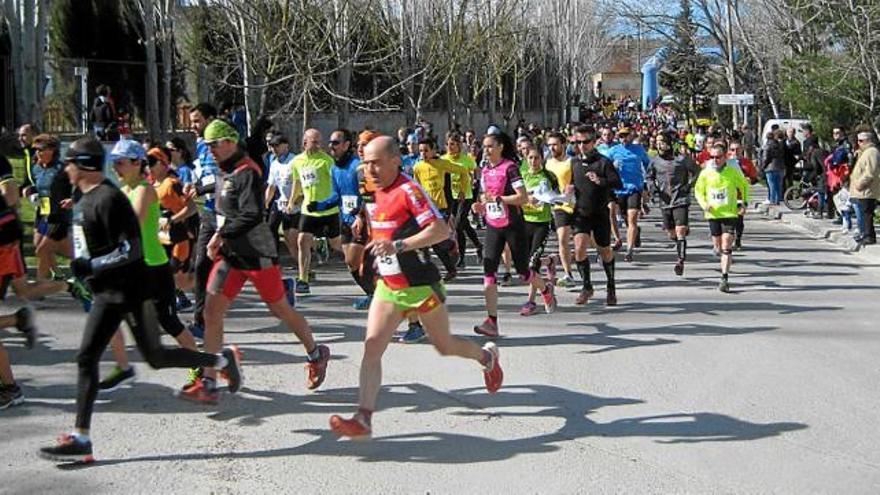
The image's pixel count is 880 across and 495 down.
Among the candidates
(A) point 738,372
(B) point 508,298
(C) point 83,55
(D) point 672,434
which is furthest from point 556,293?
(C) point 83,55

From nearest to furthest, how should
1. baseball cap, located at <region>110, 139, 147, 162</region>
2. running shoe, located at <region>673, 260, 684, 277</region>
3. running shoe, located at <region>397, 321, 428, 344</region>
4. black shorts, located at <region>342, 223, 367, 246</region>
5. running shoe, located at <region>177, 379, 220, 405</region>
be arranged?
baseball cap, located at <region>110, 139, 147, 162</region> < running shoe, located at <region>177, 379, 220, 405</region> < running shoe, located at <region>397, 321, 428, 344</region> < black shorts, located at <region>342, 223, 367, 246</region> < running shoe, located at <region>673, 260, 684, 277</region>

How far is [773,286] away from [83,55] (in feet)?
83.4

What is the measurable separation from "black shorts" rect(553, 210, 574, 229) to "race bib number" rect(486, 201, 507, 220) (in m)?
1.95

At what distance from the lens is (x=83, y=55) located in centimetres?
3312

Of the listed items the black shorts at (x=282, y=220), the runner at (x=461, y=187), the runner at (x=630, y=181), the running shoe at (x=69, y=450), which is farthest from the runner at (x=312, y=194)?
the running shoe at (x=69, y=450)

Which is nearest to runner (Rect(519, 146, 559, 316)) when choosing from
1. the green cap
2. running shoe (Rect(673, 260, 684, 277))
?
running shoe (Rect(673, 260, 684, 277))

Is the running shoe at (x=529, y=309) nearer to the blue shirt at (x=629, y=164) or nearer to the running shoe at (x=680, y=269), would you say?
the running shoe at (x=680, y=269)

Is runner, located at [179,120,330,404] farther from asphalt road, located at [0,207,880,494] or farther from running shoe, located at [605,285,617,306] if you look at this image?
running shoe, located at [605,285,617,306]

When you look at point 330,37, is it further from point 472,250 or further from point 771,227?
point 771,227

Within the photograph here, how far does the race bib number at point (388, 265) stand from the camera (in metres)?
6.30

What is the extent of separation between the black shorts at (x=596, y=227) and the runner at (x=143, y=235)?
218 inches

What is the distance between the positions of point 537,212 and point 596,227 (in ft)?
2.54

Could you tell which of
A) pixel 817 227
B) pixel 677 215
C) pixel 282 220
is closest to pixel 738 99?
pixel 817 227

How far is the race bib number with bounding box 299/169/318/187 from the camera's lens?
11.8 m
